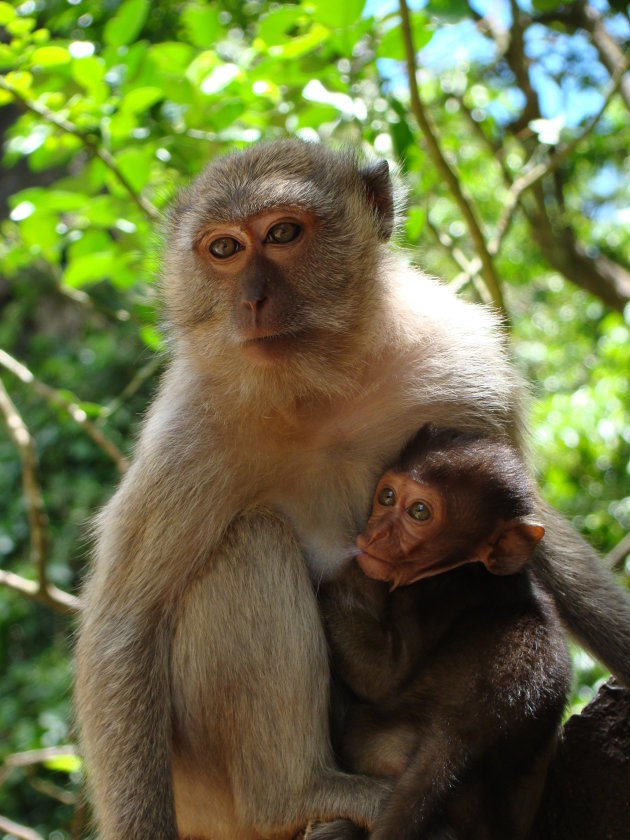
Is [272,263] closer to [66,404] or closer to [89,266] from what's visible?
[89,266]

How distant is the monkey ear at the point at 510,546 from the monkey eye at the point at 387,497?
315 millimetres

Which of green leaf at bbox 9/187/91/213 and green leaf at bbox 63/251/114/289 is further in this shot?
green leaf at bbox 63/251/114/289

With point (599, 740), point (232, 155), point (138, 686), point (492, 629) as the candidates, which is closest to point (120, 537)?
point (138, 686)

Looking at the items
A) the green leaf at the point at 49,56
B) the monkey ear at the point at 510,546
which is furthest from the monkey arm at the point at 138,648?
the green leaf at the point at 49,56

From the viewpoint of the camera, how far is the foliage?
4.35 meters

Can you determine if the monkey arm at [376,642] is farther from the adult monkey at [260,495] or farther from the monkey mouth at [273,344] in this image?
the monkey mouth at [273,344]

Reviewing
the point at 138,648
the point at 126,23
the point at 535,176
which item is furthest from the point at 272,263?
the point at 535,176

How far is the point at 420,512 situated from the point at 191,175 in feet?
9.04

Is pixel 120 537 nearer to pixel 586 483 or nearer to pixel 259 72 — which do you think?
pixel 259 72

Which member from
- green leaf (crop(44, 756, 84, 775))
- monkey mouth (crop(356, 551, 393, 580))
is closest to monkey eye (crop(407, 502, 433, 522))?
monkey mouth (crop(356, 551, 393, 580))

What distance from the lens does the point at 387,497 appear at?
3.13 meters

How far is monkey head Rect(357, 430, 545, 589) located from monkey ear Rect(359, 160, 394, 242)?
1080 millimetres

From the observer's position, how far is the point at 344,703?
10.5ft

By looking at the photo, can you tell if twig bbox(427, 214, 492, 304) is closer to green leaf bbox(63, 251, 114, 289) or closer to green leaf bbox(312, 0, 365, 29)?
green leaf bbox(312, 0, 365, 29)
